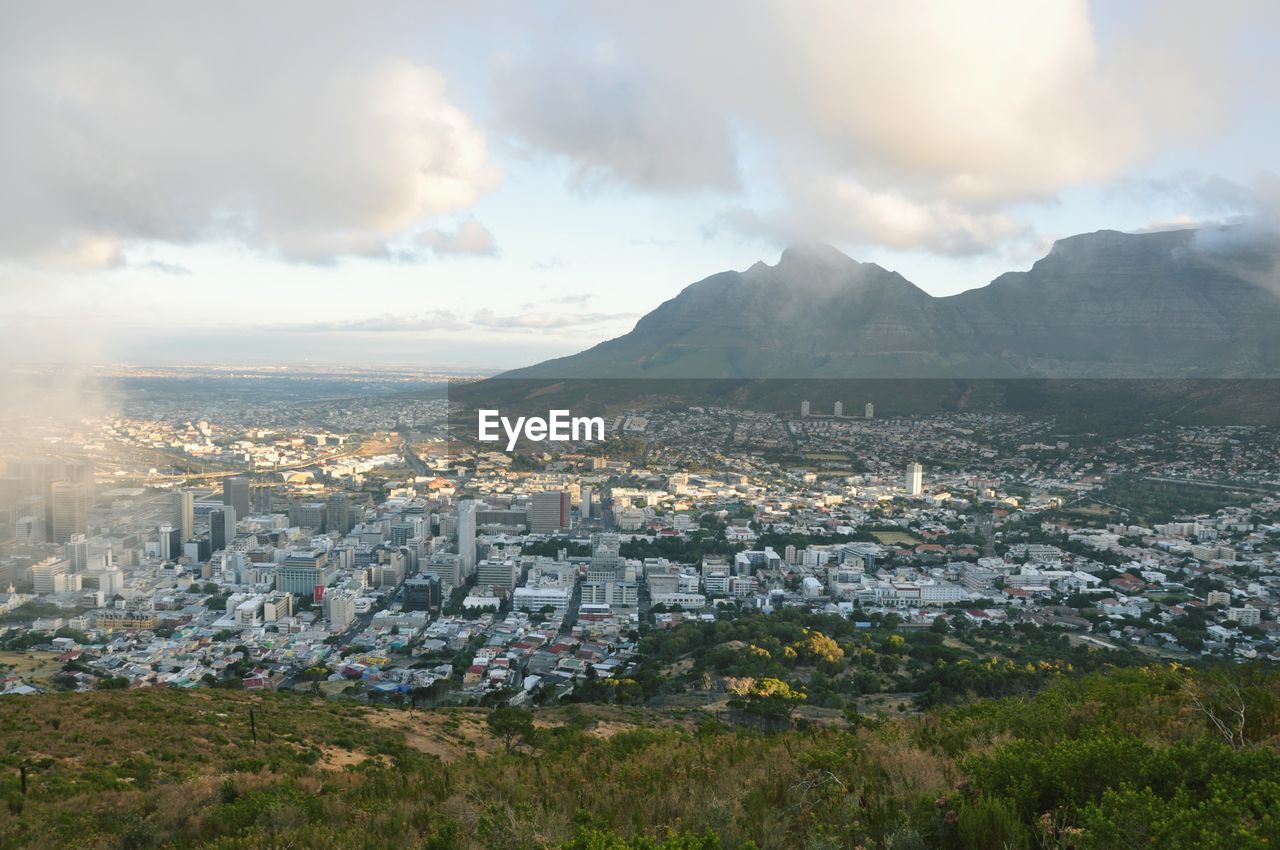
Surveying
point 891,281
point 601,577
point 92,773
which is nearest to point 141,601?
point 601,577

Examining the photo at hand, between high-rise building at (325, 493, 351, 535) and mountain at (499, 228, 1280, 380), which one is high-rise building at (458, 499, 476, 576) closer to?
high-rise building at (325, 493, 351, 535)

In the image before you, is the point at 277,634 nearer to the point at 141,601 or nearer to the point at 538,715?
the point at 141,601

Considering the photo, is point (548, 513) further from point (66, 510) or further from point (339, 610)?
point (66, 510)

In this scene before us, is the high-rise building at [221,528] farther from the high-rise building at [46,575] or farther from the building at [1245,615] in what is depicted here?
the building at [1245,615]

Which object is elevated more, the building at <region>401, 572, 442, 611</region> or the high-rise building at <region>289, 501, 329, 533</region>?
the high-rise building at <region>289, 501, 329, 533</region>

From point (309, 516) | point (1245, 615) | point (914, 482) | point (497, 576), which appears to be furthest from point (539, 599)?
point (914, 482)

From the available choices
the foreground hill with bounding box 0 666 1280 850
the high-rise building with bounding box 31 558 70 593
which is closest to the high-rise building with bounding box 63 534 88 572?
the high-rise building with bounding box 31 558 70 593

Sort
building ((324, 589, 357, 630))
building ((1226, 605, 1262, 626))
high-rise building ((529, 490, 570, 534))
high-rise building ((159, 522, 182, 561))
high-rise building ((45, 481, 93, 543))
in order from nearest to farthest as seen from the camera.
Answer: building ((1226, 605, 1262, 626)) → building ((324, 589, 357, 630)) → high-rise building ((45, 481, 93, 543)) → high-rise building ((159, 522, 182, 561)) → high-rise building ((529, 490, 570, 534))
